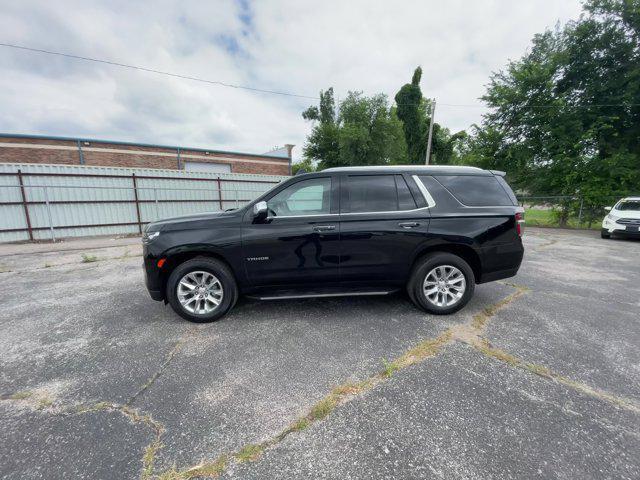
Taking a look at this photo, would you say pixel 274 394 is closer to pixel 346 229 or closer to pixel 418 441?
pixel 418 441

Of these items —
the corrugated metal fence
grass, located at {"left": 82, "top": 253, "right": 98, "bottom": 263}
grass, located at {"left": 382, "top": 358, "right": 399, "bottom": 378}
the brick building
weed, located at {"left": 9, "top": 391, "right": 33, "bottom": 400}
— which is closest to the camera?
weed, located at {"left": 9, "top": 391, "right": 33, "bottom": 400}

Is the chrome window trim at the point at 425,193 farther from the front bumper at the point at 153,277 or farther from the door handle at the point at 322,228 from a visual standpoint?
the front bumper at the point at 153,277

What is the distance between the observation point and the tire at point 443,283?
3.45m

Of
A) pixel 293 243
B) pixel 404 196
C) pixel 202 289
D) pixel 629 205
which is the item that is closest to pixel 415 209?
pixel 404 196

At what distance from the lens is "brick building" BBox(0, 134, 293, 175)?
17.0 meters

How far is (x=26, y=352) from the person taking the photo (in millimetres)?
2846

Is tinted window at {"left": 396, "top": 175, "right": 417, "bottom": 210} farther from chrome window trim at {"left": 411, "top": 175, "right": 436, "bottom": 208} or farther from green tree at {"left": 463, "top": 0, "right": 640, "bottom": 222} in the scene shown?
green tree at {"left": 463, "top": 0, "right": 640, "bottom": 222}

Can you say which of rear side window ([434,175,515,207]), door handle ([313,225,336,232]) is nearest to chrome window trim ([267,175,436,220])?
door handle ([313,225,336,232])

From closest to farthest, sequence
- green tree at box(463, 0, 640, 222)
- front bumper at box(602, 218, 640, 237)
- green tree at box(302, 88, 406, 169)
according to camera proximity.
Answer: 1. front bumper at box(602, 218, 640, 237)
2. green tree at box(463, 0, 640, 222)
3. green tree at box(302, 88, 406, 169)

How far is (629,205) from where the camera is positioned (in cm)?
1020

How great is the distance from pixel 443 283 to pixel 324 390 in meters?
2.10

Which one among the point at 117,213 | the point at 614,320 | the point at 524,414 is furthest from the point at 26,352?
the point at 117,213

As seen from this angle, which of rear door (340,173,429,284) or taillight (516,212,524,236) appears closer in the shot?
rear door (340,173,429,284)

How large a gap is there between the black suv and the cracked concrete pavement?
38 cm
